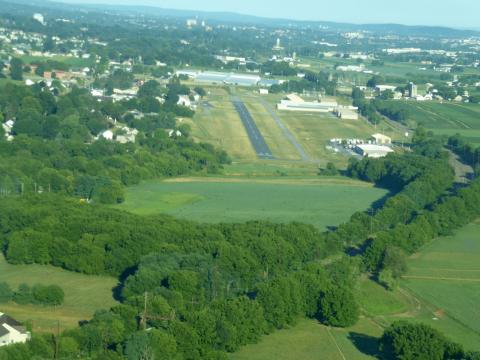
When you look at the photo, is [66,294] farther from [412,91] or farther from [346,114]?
[412,91]

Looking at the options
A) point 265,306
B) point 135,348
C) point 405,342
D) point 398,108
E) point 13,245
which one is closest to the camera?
point 135,348

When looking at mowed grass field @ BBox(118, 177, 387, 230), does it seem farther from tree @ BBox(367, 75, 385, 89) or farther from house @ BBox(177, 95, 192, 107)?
tree @ BBox(367, 75, 385, 89)

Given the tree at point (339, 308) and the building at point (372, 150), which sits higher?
the tree at point (339, 308)

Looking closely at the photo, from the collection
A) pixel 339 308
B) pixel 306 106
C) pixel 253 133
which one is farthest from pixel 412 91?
pixel 339 308

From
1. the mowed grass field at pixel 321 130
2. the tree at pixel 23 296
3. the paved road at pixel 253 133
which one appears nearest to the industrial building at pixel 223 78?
the paved road at pixel 253 133

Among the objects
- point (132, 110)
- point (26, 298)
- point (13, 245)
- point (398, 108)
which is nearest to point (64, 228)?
point (13, 245)

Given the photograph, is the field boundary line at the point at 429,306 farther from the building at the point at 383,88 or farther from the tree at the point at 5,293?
the building at the point at 383,88

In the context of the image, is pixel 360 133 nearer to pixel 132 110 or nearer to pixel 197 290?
pixel 132 110

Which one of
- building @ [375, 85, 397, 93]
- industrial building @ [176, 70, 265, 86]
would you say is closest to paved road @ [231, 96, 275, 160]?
industrial building @ [176, 70, 265, 86]
